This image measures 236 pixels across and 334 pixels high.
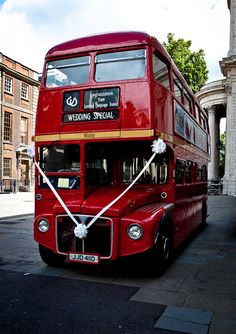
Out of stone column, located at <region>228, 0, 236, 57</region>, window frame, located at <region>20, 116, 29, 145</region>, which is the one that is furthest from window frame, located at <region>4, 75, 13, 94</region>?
stone column, located at <region>228, 0, 236, 57</region>

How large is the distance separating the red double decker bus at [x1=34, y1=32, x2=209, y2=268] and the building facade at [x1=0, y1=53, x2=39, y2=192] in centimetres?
2610

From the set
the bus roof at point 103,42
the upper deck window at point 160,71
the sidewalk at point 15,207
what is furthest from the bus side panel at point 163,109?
the sidewalk at point 15,207

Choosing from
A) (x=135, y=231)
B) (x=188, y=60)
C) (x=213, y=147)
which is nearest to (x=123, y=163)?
(x=135, y=231)

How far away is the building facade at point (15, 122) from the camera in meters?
33.1

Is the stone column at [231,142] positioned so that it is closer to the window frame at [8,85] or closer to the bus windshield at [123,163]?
the window frame at [8,85]

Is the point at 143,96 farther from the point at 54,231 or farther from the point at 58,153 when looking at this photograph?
the point at 54,231

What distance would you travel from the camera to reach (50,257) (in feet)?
21.3

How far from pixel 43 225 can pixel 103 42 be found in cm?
328

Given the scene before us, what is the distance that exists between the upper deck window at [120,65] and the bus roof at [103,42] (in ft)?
0.49

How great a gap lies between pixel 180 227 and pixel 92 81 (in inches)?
136

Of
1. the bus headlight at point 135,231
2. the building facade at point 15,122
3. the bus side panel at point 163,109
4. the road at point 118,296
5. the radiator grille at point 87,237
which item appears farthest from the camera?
the building facade at point 15,122

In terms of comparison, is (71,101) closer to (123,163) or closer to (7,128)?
(123,163)

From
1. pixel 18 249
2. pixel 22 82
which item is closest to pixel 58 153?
pixel 18 249

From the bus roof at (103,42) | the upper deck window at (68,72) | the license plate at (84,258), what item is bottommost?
the license plate at (84,258)
